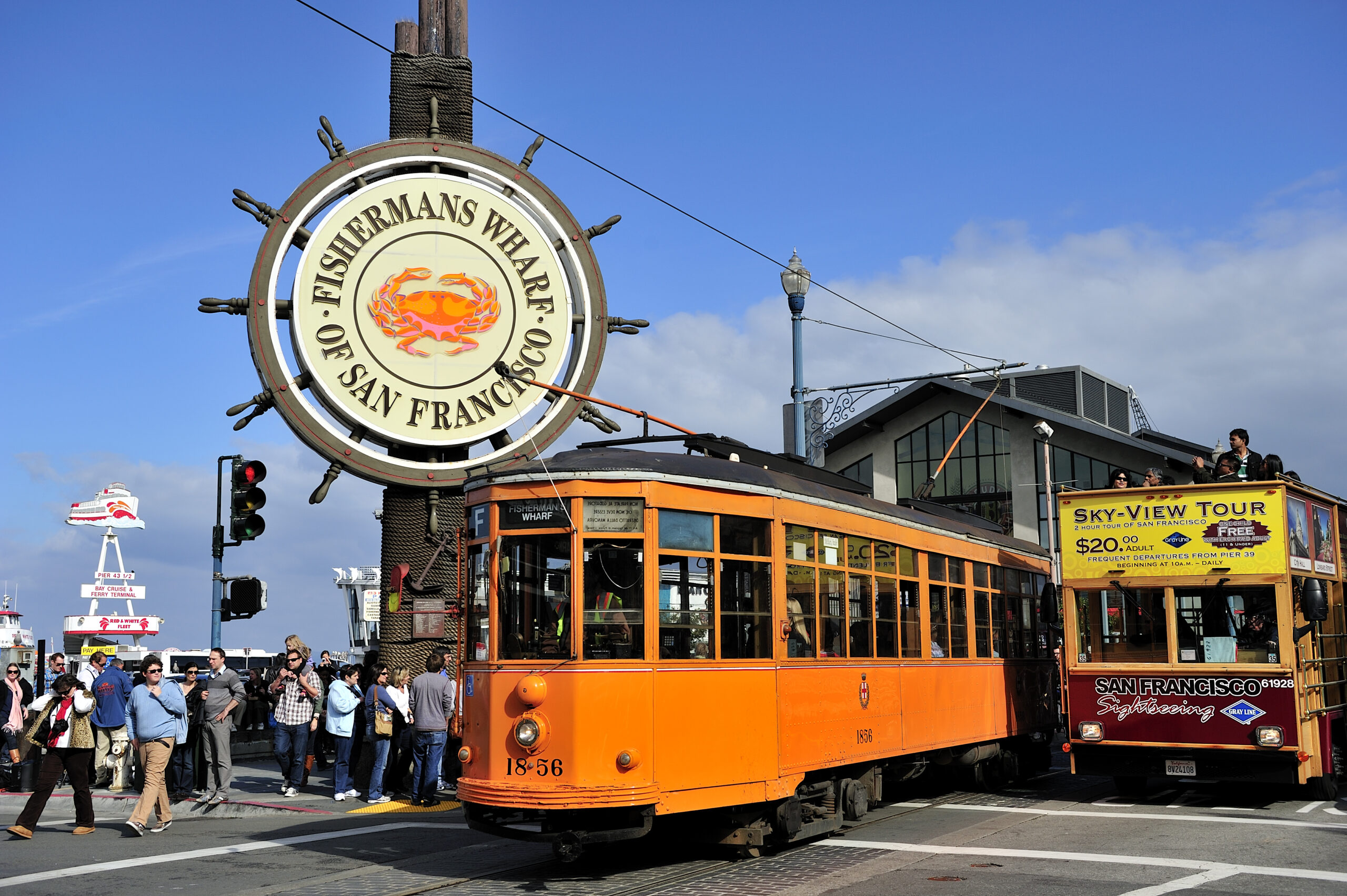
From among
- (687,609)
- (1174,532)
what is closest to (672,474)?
(687,609)

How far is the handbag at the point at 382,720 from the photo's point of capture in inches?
578

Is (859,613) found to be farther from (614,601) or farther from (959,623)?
(614,601)

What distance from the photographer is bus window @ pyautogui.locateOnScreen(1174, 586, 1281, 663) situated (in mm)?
12977

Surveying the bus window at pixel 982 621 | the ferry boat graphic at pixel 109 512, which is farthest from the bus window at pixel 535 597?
the ferry boat graphic at pixel 109 512

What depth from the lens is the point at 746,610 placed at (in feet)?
33.2

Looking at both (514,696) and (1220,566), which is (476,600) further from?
(1220,566)

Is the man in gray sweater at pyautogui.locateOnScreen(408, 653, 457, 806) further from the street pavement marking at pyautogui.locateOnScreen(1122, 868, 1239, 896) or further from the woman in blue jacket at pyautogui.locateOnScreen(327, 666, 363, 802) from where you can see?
the street pavement marking at pyautogui.locateOnScreen(1122, 868, 1239, 896)

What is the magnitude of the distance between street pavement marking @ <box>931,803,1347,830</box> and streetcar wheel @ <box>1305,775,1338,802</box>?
0.44 m

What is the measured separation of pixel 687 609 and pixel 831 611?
1854 mm

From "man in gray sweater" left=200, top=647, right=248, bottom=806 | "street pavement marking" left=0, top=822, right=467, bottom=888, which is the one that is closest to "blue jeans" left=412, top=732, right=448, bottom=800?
"street pavement marking" left=0, top=822, right=467, bottom=888

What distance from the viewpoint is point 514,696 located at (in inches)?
377

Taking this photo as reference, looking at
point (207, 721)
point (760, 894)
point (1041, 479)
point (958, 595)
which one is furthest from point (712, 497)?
point (1041, 479)

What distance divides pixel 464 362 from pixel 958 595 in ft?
23.2

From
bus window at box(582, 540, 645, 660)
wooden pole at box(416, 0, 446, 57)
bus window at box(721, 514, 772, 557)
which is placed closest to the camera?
bus window at box(582, 540, 645, 660)
